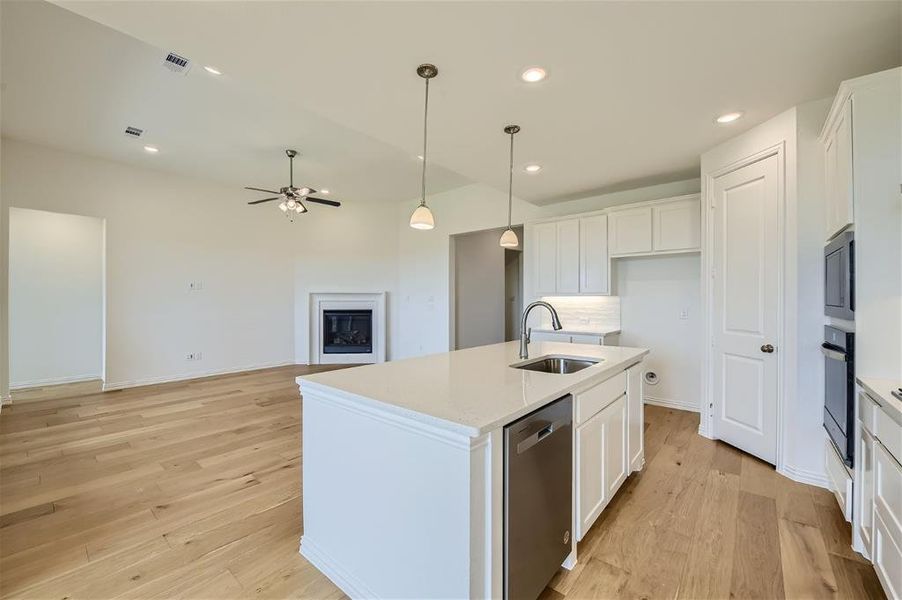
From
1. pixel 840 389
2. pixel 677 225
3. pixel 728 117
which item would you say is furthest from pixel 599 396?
pixel 677 225

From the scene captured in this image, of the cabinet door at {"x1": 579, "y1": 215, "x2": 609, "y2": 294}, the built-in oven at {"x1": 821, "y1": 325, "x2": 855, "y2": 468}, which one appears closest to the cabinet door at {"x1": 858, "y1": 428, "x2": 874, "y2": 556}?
the built-in oven at {"x1": 821, "y1": 325, "x2": 855, "y2": 468}

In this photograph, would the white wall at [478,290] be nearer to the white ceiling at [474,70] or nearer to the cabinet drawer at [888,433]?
the white ceiling at [474,70]

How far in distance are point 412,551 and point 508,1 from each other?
227cm

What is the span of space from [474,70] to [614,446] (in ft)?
7.60

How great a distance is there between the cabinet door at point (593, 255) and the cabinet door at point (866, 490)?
276 centimetres

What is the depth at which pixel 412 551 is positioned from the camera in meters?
1.33

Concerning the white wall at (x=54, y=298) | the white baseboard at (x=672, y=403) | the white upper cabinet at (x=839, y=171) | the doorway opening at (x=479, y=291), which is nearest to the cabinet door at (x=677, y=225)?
the white upper cabinet at (x=839, y=171)

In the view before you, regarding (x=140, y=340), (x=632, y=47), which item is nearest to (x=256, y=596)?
(x=632, y=47)

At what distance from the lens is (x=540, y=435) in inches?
57.0

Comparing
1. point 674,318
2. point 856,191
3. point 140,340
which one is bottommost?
point 140,340

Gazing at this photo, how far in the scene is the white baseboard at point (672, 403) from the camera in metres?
4.17

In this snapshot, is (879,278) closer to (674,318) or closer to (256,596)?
(674,318)

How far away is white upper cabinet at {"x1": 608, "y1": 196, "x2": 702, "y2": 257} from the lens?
12.5ft

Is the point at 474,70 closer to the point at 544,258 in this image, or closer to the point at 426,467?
the point at 426,467
